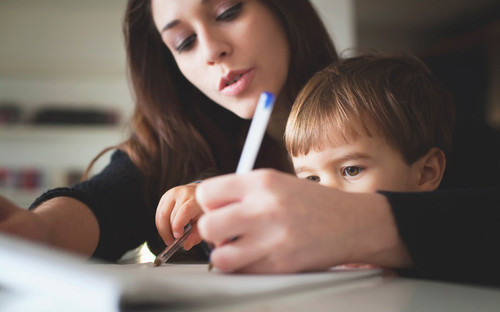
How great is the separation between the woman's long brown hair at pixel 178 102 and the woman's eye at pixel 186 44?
154mm

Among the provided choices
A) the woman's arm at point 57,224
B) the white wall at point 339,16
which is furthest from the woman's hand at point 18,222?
the white wall at point 339,16

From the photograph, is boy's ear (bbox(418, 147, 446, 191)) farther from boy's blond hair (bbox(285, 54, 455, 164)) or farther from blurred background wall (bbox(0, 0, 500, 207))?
blurred background wall (bbox(0, 0, 500, 207))

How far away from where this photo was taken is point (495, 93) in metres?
3.41

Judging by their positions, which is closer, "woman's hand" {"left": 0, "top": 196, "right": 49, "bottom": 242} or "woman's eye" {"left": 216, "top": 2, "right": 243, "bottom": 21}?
"woman's hand" {"left": 0, "top": 196, "right": 49, "bottom": 242}

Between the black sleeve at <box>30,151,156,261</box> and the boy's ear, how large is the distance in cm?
45

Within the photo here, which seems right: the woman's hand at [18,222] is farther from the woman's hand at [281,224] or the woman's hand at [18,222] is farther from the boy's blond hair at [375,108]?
the boy's blond hair at [375,108]

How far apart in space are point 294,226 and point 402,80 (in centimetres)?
40

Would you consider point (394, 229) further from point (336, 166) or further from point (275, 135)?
point (275, 135)

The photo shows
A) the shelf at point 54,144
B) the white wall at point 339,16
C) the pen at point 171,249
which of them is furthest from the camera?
the shelf at point 54,144

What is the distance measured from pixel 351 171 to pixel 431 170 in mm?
129

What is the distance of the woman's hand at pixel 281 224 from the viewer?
1.01ft

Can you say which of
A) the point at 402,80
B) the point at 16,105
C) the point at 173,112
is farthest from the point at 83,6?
the point at 402,80

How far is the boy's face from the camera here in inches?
22.2

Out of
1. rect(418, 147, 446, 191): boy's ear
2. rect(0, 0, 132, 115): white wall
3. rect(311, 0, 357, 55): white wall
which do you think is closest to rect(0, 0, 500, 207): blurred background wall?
rect(0, 0, 132, 115): white wall
